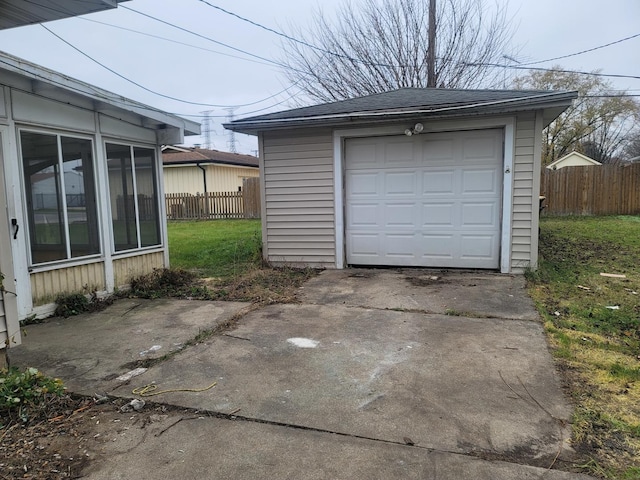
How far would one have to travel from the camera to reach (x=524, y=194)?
21.5ft

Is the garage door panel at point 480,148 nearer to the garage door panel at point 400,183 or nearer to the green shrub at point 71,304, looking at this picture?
the garage door panel at point 400,183

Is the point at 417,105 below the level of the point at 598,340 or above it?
above

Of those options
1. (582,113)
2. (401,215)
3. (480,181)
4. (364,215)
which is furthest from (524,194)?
(582,113)

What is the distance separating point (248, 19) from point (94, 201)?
731cm

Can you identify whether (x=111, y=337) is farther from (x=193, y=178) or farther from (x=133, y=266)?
Result: (x=193, y=178)

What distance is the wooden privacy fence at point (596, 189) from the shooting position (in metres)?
15.7

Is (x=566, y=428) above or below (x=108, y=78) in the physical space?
below

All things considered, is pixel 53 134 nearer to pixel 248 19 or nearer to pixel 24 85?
pixel 24 85

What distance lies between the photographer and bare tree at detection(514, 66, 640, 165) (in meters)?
27.1

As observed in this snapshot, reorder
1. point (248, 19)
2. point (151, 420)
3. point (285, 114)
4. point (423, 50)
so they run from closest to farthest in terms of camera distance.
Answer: point (151, 420) → point (285, 114) → point (248, 19) → point (423, 50)

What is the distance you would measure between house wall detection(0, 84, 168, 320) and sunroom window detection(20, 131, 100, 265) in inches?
3.6

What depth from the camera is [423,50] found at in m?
15.9

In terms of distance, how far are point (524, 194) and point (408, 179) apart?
1.82 meters

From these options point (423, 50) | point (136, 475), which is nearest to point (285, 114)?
point (136, 475)
